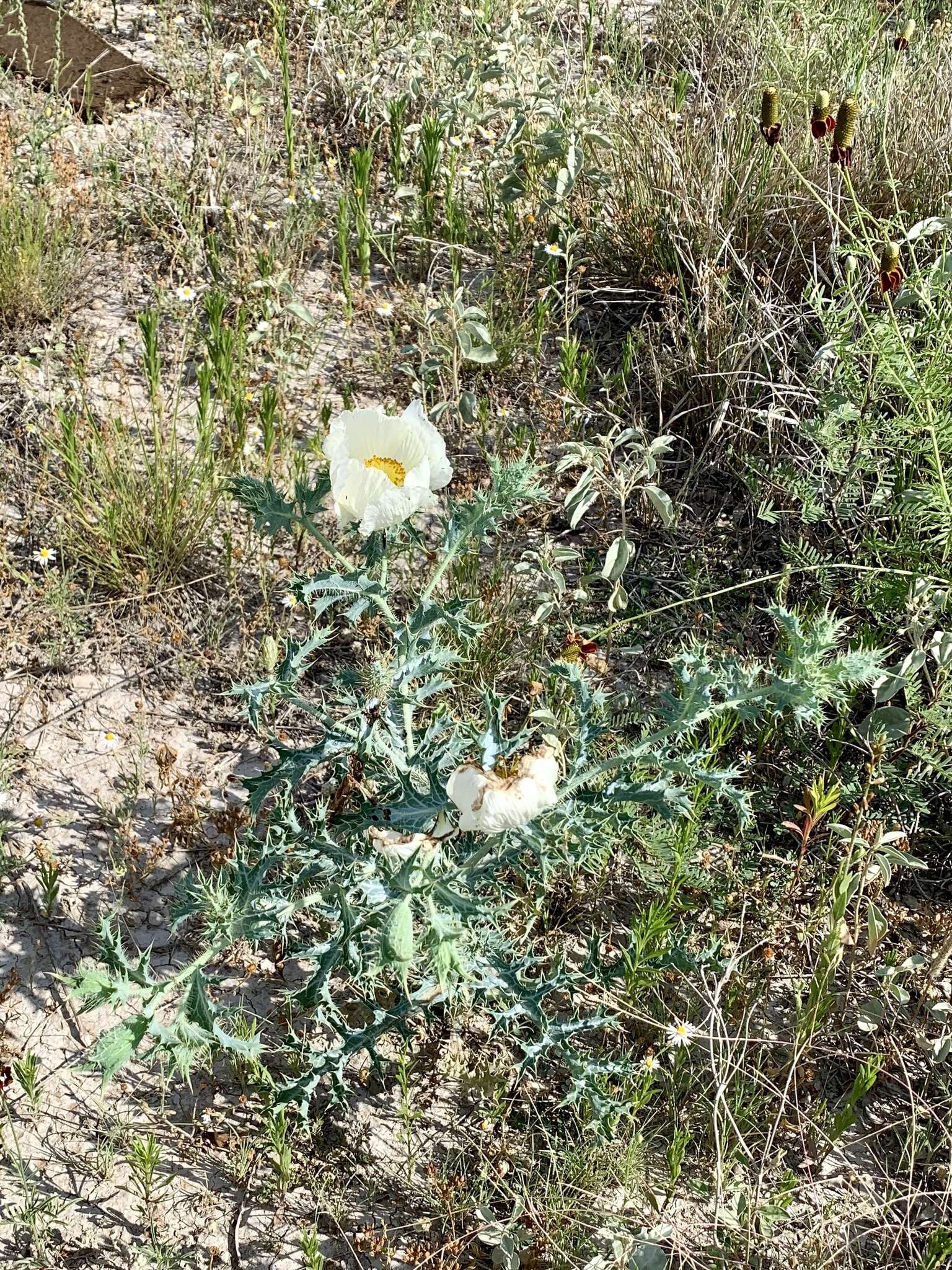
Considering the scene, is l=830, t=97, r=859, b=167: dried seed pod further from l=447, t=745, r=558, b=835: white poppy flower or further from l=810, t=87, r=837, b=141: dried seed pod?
l=447, t=745, r=558, b=835: white poppy flower

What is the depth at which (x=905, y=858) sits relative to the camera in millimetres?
2338

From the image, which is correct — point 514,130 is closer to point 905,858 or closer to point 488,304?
point 488,304

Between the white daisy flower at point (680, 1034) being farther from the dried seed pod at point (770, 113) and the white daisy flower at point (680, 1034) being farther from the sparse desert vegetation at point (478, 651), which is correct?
the dried seed pod at point (770, 113)

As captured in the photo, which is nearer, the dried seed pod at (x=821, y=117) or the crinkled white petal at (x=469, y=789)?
the crinkled white petal at (x=469, y=789)

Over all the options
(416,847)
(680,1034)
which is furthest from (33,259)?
(680,1034)

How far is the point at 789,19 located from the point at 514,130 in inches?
49.0

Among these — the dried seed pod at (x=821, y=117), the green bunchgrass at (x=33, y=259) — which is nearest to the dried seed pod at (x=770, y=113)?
the dried seed pod at (x=821, y=117)

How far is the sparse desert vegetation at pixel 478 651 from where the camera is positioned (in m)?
2.08

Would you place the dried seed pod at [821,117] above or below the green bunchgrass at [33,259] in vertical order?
above

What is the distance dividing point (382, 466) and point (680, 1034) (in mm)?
1247

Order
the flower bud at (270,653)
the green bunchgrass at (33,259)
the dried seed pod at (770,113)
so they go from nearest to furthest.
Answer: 1. the dried seed pod at (770,113)
2. the flower bud at (270,653)
3. the green bunchgrass at (33,259)

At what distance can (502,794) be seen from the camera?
5.49 feet

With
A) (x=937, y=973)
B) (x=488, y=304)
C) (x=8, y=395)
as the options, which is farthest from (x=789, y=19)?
(x=937, y=973)

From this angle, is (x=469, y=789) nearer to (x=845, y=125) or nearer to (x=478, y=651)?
(x=478, y=651)
